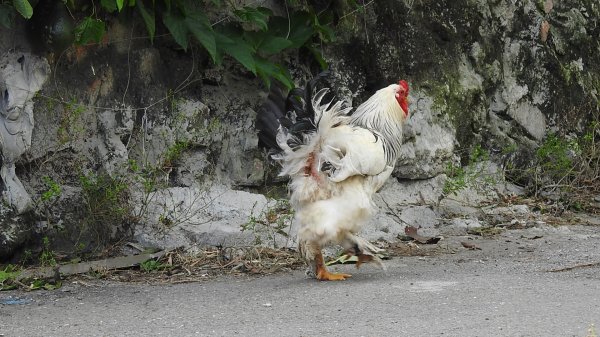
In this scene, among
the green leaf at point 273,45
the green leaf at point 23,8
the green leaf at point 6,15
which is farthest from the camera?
the green leaf at point 273,45

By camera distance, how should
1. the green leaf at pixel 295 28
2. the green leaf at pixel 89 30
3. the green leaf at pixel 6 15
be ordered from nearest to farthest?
the green leaf at pixel 6 15 < the green leaf at pixel 89 30 < the green leaf at pixel 295 28

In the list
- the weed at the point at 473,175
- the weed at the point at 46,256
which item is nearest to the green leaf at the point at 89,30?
the weed at the point at 46,256

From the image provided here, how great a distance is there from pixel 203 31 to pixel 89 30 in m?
1.02

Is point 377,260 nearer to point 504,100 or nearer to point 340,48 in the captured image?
point 340,48

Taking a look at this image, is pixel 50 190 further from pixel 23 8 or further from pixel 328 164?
pixel 328 164

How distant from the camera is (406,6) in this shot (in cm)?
1045

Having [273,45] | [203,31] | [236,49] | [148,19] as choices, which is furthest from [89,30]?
[273,45]

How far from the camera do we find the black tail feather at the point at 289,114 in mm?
7547

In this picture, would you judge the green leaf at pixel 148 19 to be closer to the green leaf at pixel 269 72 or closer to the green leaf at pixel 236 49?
the green leaf at pixel 236 49

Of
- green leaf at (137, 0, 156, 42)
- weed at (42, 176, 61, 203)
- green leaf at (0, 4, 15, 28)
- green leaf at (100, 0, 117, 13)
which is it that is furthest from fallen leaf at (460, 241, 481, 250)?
green leaf at (0, 4, 15, 28)

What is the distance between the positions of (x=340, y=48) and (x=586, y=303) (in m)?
4.52

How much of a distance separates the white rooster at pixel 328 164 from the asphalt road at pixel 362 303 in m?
0.39

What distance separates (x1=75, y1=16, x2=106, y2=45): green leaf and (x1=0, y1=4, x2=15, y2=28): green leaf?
21.3 inches

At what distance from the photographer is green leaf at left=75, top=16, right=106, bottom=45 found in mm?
8102
